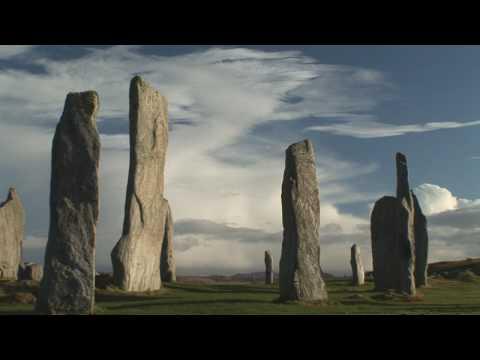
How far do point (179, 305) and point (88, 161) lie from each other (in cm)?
517

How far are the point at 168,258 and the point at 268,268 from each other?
687 centimetres

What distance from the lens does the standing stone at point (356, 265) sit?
30.8 meters

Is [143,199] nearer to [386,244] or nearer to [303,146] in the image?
[303,146]

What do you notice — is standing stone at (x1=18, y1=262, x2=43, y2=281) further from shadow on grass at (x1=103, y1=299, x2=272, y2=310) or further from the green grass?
shadow on grass at (x1=103, y1=299, x2=272, y2=310)

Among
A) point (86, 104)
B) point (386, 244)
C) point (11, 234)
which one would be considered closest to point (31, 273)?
point (11, 234)

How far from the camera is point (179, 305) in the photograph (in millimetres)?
17047

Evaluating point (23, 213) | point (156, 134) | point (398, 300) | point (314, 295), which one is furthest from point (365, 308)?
point (23, 213)

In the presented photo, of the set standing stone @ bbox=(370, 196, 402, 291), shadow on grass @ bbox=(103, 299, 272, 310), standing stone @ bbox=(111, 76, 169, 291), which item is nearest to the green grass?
shadow on grass @ bbox=(103, 299, 272, 310)

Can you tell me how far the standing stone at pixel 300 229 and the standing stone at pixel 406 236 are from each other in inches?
209

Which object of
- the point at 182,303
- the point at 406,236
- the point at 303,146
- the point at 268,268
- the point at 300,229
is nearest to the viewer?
the point at 182,303

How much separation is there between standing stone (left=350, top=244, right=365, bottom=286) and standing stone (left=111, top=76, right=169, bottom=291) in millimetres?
11264

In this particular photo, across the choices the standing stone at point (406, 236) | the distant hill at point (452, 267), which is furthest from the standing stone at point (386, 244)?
the distant hill at point (452, 267)

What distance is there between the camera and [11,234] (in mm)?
31625
